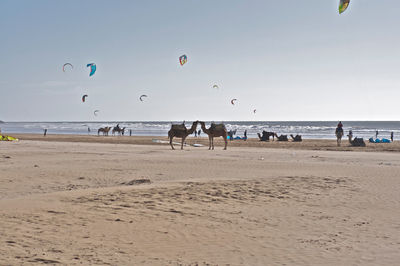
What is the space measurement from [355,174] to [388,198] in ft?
13.3

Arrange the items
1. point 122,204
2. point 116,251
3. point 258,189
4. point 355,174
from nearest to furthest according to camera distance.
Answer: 1. point 116,251
2. point 122,204
3. point 258,189
4. point 355,174

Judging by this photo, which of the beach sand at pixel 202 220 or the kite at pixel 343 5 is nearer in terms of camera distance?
the beach sand at pixel 202 220

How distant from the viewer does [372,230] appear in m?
6.88

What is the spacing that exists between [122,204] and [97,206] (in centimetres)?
52

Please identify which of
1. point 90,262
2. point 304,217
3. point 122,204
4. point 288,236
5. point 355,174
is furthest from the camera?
point 355,174

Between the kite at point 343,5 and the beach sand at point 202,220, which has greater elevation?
the kite at point 343,5

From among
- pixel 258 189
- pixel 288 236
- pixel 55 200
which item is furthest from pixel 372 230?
pixel 55 200

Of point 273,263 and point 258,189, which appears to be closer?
point 273,263

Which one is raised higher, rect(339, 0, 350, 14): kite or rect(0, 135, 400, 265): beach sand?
rect(339, 0, 350, 14): kite

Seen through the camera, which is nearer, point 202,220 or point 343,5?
point 202,220

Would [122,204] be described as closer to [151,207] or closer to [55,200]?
[151,207]

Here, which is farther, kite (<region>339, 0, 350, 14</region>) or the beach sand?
kite (<region>339, 0, 350, 14</region>)

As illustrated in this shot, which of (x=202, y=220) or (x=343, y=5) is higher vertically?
(x=343, y=5)

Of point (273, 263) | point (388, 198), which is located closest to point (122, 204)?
point (273, 263)
